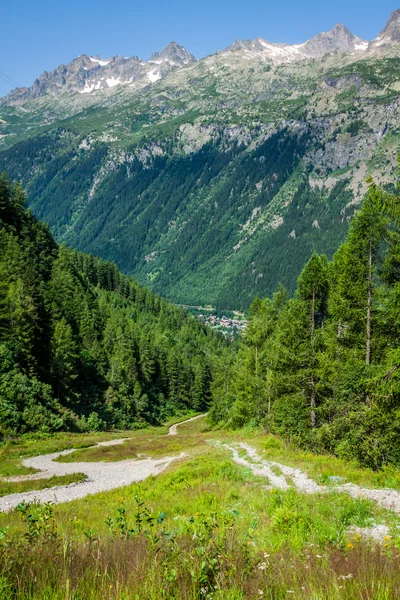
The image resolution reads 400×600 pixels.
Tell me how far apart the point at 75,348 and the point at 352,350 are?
176 ft

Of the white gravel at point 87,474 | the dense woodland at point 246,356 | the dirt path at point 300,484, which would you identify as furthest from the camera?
the white gravel at point 87,474

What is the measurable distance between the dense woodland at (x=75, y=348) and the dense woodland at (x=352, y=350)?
→ 3232 cm

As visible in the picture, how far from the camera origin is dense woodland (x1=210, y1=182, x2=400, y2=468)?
18703mm

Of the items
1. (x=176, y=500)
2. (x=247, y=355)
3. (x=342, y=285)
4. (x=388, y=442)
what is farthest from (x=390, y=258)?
(x=247, y=355)

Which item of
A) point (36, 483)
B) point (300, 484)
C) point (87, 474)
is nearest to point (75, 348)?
point (87, 474)

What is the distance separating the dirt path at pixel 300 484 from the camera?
12.2m

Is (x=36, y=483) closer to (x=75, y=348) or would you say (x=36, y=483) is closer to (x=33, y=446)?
(x=33, y=446)

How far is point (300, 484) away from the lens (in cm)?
1573

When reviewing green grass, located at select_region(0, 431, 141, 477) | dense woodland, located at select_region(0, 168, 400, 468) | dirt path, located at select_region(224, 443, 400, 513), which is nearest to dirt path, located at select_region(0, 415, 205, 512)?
green grass, located at select_region(0, 431, 141, 477)

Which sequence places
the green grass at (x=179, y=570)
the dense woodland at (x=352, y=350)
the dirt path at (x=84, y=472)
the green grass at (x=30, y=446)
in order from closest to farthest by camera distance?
the green grass at (x=179, y=570)
the dense woodland at (x=352, y=350)
the dirt path at (x=84, y=472)
the green grass at (x=30, y=446)

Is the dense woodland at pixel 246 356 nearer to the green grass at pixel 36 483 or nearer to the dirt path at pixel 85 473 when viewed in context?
the dirt path at pixel 85 473

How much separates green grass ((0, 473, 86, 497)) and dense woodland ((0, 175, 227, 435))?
53.9 ft

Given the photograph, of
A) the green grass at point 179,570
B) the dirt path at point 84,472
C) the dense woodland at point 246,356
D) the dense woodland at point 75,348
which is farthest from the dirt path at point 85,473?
the green grass at point 179,570

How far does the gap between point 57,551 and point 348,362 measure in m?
21.1
